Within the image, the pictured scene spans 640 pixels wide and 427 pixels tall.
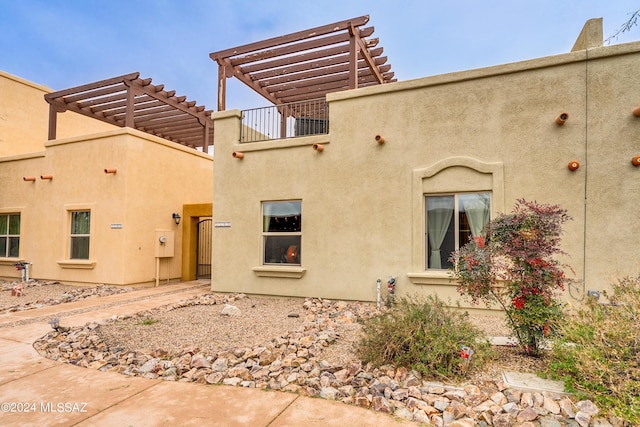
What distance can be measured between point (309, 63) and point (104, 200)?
24.1ft

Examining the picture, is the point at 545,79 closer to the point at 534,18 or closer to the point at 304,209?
the point at 534,18

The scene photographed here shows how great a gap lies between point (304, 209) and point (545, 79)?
539 cm

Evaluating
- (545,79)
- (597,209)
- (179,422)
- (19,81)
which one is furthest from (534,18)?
(19,81)

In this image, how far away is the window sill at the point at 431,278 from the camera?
22.4ft

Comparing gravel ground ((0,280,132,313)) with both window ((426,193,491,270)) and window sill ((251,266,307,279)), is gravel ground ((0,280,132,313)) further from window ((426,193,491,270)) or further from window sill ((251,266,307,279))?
window ((426,193,491,270))

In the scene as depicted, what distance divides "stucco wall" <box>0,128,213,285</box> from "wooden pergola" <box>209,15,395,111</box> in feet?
10.9

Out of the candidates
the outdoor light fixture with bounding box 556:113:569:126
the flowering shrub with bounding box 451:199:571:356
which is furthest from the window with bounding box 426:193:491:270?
the flowering shrub with bounding box 451:199:571:356

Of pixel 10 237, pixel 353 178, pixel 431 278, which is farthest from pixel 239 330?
pixel 10 237

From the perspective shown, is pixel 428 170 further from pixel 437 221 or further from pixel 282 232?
pixel 282 232

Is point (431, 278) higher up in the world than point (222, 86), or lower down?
lower down

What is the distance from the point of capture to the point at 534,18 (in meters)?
9.53

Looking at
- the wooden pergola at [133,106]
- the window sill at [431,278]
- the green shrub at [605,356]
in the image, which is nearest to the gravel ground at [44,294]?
the wooden pergola at [133,106]

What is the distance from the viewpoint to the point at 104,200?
10.7 meters

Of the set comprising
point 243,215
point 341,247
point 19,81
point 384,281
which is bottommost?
point 384,281
